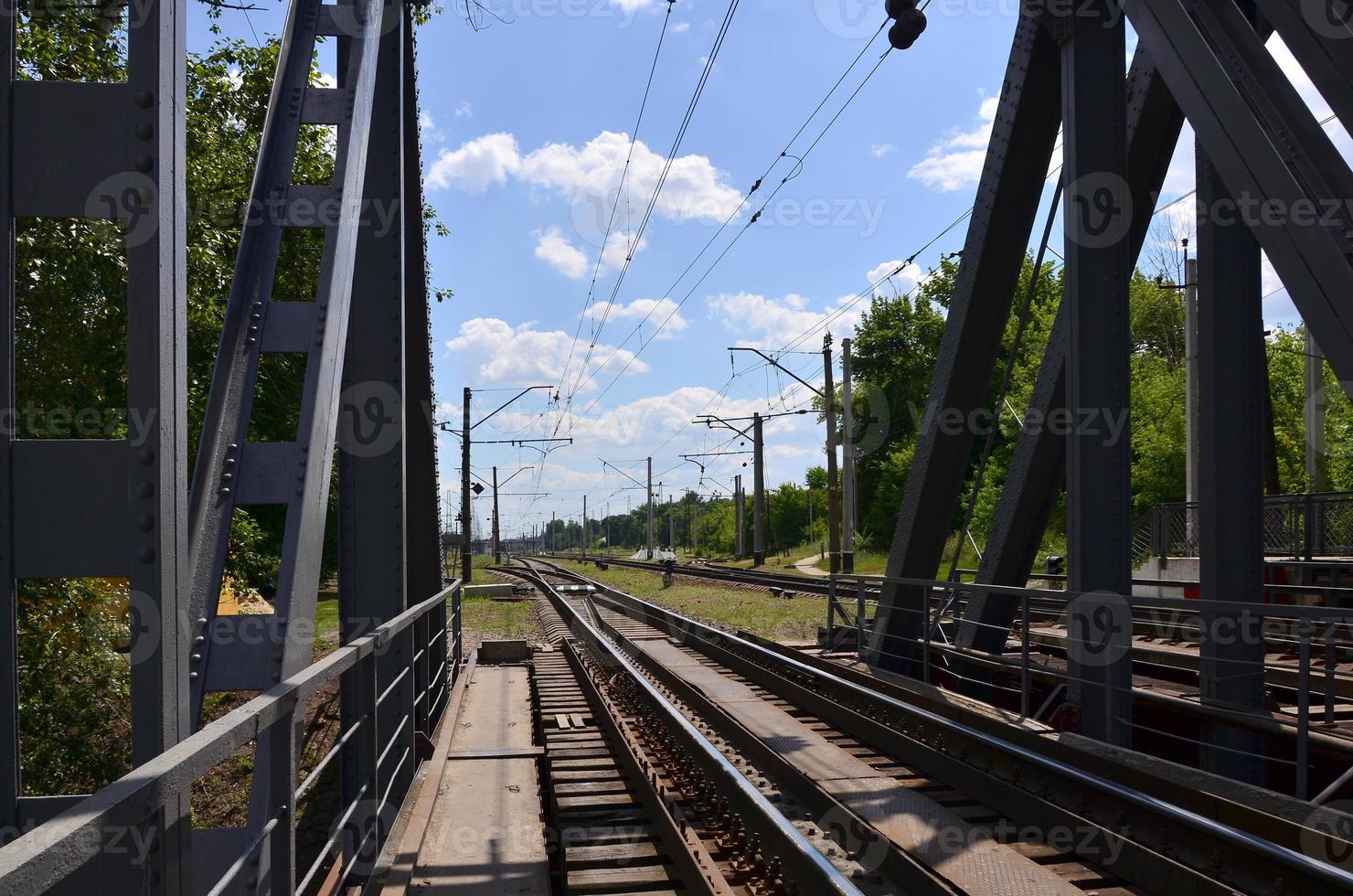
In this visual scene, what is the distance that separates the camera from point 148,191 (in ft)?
7.73

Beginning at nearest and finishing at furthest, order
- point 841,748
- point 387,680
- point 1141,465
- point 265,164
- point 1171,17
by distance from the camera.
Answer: point 265,164
point 1171,17
point 387,680
point 841,748
point 1141,465

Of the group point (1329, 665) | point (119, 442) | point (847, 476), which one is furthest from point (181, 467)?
point (847, 476)

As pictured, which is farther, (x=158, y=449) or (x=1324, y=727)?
(x=1324, y=727)

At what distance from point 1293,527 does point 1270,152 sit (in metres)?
13.2

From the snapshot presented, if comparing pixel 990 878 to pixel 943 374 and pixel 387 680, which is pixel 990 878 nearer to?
pixel 387 680

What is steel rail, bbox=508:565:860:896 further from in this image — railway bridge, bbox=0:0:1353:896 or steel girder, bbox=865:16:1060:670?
steel girder, bbox=865:16:1060:670

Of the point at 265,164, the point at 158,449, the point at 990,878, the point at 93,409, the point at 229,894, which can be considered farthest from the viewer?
the point at 93,409

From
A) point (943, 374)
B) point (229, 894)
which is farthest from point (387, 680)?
point (943, 374)

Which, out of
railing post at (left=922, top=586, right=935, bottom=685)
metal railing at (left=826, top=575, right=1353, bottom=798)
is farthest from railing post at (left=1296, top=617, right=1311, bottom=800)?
railing post at (left=922, top=586, right=935, bottom=685)

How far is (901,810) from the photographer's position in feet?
20.5

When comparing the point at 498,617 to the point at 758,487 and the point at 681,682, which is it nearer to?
the point at 681,682

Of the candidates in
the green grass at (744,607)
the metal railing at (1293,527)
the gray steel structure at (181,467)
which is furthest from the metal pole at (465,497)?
the gray steel structure at (181,467)

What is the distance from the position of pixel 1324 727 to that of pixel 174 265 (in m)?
6.96

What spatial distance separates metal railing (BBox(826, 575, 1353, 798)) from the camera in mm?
5512
